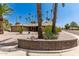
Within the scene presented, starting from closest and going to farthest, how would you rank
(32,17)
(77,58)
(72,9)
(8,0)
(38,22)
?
(8,0), (77,58), (72,9), (32,17), (38,22)

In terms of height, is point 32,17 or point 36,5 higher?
point 36,5

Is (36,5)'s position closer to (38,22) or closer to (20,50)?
(38,22)

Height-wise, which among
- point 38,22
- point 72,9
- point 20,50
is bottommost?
point 20,50

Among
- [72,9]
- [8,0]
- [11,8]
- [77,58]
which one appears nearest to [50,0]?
[8,0]

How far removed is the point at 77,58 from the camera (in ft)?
16.8

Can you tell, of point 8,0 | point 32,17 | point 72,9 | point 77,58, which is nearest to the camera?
point 8,0

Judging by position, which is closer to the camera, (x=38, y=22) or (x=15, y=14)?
(x=15, y=14)

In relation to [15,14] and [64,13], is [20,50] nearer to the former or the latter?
[15,14]

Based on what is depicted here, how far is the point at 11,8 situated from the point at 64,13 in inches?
77.5

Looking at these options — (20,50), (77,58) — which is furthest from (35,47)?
(77,58)

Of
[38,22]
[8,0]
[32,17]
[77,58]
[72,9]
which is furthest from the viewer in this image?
[38,22]

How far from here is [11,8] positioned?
7062 mm

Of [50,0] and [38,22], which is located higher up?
[50,0]

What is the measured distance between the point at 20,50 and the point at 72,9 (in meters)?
2.40
